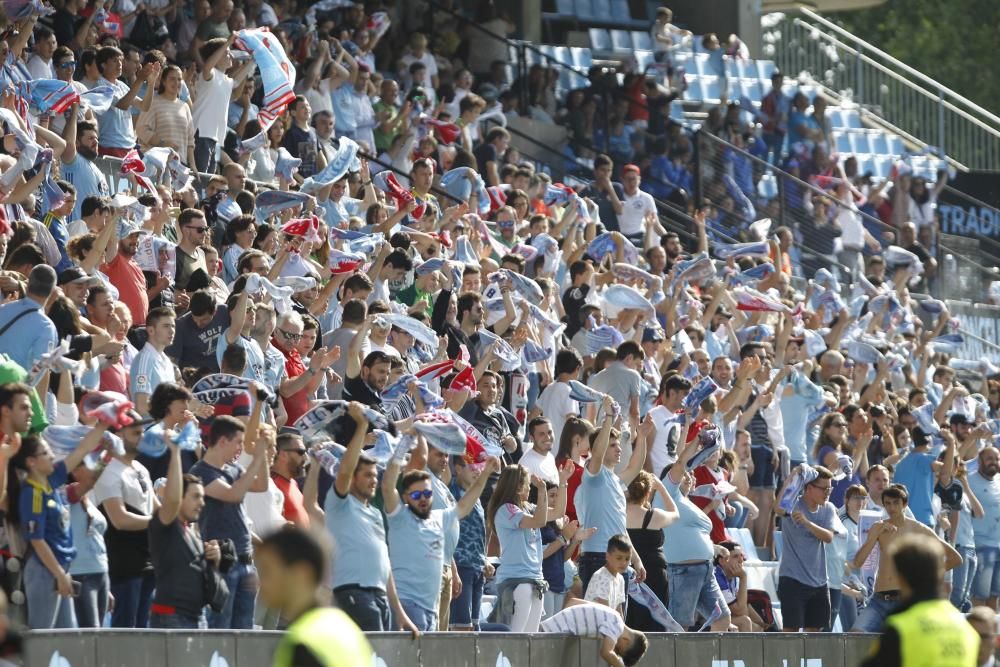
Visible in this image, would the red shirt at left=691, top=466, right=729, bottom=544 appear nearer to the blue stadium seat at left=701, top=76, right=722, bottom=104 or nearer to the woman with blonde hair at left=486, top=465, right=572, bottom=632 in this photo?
the woman with blonde hair at left=486, top=465, right=572, bottom=632

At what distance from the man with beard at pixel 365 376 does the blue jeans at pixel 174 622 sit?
3262 millimetres

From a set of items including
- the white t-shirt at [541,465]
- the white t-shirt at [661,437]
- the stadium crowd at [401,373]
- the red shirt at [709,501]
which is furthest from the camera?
the white t-shirt at [661,437]

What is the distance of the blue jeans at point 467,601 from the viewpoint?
12961 mm

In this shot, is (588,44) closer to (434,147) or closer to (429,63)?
(429,63)

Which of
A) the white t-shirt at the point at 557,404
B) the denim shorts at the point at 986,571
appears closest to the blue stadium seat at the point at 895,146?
the denim shorts at the point at 986,571

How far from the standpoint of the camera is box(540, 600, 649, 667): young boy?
1226 cm

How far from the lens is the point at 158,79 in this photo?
16516mm

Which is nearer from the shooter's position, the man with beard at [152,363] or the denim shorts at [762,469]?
the man with beard at [152,363]

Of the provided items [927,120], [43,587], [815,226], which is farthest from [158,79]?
[927,120]

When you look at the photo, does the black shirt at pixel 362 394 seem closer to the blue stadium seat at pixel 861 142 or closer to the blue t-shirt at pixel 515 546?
the blue t-shirt at pixel 515 546

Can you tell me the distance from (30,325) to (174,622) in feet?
6.35

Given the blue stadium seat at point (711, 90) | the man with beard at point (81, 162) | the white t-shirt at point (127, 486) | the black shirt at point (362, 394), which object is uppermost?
the man with beard at point (81, 162)

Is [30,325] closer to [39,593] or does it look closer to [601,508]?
[39,593]

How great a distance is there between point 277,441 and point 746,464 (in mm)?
7029
